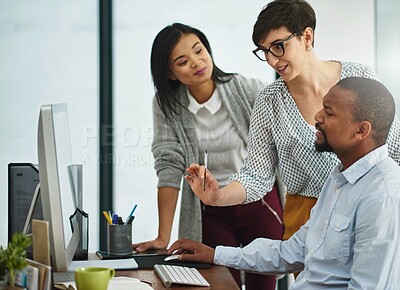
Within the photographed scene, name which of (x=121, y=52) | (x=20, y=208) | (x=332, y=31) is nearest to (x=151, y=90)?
(x=121, y=52)

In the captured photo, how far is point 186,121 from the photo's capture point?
2.91 meters

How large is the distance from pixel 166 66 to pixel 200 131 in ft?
1.03

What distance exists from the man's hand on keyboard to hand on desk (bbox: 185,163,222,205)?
0.17m

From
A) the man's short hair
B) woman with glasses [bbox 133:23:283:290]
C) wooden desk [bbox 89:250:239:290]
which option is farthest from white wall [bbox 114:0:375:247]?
the man's short hair

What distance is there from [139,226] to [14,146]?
3.00 ft

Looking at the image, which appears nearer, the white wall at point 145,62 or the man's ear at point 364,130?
the man's ear at point 364,130

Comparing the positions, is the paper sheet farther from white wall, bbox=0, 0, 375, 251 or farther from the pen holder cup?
white wall, bbox=0, 0, 375, 251

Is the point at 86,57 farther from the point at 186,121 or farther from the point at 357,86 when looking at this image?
the point at 357,86

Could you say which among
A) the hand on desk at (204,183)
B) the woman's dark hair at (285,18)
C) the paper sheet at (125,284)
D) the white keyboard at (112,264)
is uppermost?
the woman's dark hair at (285,18)

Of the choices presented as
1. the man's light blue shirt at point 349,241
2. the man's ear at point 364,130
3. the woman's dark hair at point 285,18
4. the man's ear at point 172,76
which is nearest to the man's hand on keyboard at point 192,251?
the man's light blue shirt at point 349,241

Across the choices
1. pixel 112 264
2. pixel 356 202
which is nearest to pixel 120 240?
pixel 112 264

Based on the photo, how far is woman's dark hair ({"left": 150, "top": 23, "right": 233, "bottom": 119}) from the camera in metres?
2.86

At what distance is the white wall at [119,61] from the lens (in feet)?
13.8

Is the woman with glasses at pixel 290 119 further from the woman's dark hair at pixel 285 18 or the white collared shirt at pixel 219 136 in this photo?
the white collared shirt at pixel 219 136
